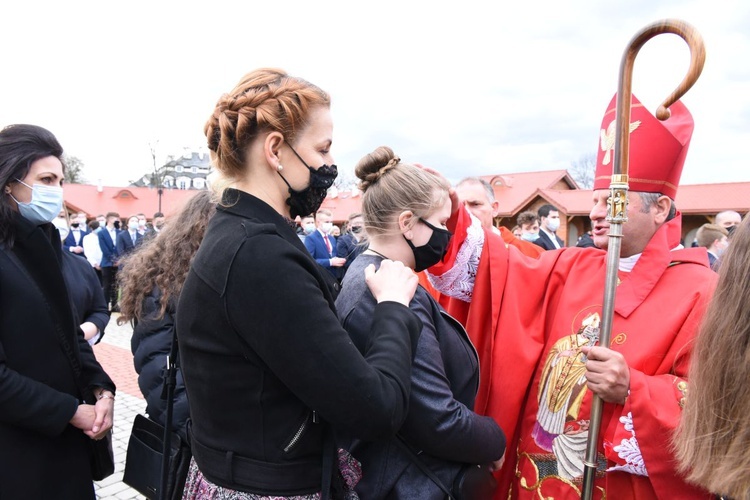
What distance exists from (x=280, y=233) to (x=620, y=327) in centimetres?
137

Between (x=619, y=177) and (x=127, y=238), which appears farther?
(x=127, y=238)

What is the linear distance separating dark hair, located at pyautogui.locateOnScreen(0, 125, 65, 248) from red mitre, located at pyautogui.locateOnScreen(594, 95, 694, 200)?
2.43 meters

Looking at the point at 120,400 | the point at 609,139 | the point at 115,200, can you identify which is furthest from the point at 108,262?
the point at 115,200

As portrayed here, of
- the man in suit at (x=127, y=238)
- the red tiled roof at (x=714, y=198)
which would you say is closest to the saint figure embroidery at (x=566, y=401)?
the man in suit at (x=127, y=238)

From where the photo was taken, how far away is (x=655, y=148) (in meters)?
1.99

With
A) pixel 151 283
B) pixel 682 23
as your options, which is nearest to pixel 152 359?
pixel 151 283

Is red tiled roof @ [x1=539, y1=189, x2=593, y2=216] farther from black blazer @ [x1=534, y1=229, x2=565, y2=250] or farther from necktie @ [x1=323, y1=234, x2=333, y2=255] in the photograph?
necktie @ [x1=323, y1=234, x2=333, y2=255]

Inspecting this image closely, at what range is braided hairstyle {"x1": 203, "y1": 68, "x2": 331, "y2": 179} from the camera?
134 cm

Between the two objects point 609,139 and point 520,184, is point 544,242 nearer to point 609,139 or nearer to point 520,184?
point 609,139

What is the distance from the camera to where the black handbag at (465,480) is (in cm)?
167

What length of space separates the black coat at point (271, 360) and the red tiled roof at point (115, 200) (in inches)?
1342

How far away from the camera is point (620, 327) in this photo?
1929 millimetres

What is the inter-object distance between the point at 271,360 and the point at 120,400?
5.69m

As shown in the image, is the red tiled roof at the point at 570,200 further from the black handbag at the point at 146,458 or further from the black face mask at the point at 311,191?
the black face mask at the point at 311,191
